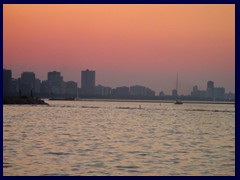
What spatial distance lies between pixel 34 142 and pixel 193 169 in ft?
49.4

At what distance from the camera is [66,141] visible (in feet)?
127

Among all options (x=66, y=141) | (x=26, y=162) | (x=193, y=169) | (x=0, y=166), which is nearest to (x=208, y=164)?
(x=193, y=169)

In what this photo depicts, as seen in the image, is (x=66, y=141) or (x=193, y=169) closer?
(x=193, y=169)
